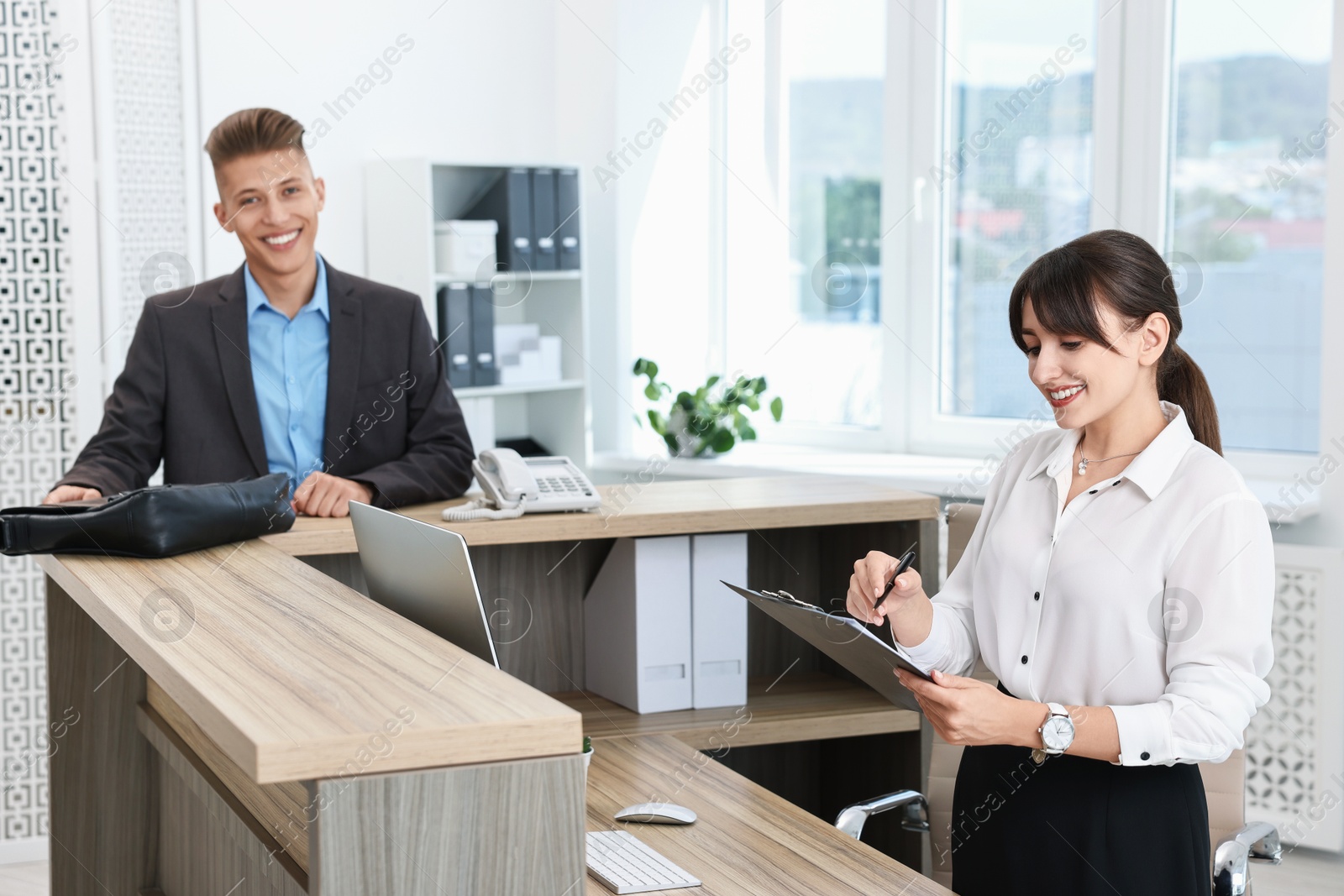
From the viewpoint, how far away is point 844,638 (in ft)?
5.50

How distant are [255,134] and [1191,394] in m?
1.77

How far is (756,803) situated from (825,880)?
0.30 meters

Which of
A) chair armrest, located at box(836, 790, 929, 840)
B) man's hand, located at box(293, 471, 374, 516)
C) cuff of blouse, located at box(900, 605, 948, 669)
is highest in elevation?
man's hand, located at box(293, 471, 374, 516)

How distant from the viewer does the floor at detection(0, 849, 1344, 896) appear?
3.36 m

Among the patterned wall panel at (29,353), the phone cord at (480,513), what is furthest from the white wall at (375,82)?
the phone cord at (480,513)

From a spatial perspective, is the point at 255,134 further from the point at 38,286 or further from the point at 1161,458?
the point at 1161,458

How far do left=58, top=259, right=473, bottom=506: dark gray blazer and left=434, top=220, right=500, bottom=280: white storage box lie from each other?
1.91 m

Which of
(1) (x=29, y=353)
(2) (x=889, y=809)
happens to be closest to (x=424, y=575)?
(2) (x=889, y=809)

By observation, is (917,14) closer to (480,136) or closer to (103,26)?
(480,136)

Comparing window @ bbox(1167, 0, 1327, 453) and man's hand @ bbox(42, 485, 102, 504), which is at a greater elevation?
window @ bbox(1167, 0, 1327, 453)

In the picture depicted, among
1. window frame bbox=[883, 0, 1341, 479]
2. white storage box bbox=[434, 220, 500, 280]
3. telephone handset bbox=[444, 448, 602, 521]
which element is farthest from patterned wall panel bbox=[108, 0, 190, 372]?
window frame bbox=[883, 0, 1341, 479]

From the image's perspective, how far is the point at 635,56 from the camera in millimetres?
4988

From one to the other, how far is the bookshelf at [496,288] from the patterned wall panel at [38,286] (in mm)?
907

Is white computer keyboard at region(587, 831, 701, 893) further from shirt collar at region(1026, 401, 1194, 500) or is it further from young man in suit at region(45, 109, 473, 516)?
young man in suit at region(45, 109, 473, 516)
